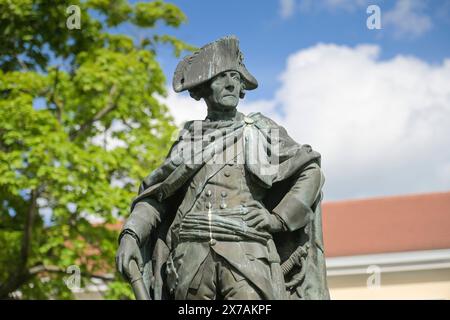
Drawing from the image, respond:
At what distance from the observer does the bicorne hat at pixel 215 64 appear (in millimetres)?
5605

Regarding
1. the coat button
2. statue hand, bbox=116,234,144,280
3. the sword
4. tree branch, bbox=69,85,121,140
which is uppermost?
tree branch, bbox=69,85,121,140

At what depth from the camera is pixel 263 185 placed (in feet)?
17.5

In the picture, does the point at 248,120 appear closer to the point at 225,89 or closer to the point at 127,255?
the point at 225,89

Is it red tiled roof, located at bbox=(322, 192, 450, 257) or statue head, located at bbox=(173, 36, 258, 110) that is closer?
statue head, located at bbox=(173, 36, 258, 110)

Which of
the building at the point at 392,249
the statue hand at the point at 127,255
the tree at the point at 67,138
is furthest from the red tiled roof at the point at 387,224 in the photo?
the statue hand at the point at 127,255

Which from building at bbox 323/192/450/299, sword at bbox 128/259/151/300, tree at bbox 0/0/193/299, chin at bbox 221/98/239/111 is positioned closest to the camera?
sword at bbox 128/259/151/300

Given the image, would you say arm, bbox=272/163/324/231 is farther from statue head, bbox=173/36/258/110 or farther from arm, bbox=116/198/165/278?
arm, bbox=116/198/165/278

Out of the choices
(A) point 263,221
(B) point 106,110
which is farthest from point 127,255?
(B) point 106,110

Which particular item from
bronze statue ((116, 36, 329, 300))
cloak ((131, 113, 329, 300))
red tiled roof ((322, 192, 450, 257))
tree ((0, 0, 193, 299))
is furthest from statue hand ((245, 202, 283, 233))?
red tiled roof ((322, 192, 450, 257))

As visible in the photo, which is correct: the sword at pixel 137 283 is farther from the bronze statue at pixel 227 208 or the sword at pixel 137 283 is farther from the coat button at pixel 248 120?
the coat button at pixel 248 120

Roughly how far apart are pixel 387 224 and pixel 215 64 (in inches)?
743

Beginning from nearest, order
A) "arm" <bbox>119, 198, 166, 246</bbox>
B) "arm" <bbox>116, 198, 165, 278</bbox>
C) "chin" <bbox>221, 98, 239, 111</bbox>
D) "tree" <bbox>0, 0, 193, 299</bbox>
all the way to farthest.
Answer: "arm" <bbox>116, 198, 165, 278</bbox> < "arm" <bbox>119, 198, 166, 246</bbox> < "chin" <bbox>221, 98, 239, 111</bbox> < "tree" <bbox>0, 0, 193, 299</bbox>

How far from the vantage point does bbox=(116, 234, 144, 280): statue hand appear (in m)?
5.12
